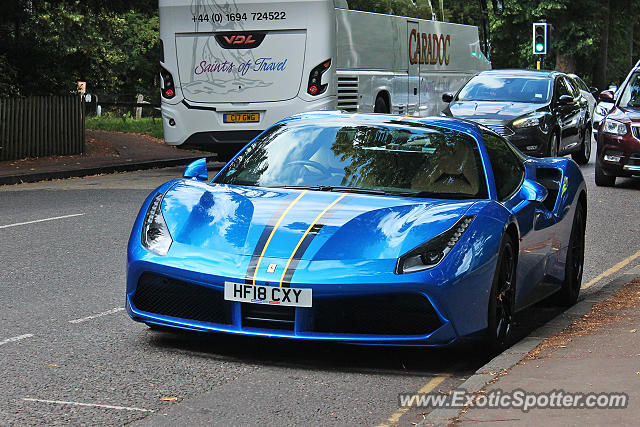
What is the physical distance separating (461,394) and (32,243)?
6.75 meters

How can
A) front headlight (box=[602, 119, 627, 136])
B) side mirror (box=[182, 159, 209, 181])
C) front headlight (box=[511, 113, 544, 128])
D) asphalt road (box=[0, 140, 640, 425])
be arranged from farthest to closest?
front headlight (box=[511, 113, 544, 128]), front headlight (box=[602, 119, 627, 136]), side mirror (box=[182, 159, 209, 181]), asphalt road (box=[0, 140, 640, 425])

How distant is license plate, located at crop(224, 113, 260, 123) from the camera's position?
2020 cm

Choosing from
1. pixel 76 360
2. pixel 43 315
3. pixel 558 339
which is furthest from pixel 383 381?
pixel 43 315

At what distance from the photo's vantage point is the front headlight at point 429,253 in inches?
242

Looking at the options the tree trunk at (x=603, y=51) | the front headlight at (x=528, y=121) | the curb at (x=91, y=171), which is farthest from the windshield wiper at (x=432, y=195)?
the tree trunk at (x=603, y=51)

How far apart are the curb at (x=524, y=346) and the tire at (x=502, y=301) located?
0.35 feet

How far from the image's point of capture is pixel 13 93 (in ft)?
78.8

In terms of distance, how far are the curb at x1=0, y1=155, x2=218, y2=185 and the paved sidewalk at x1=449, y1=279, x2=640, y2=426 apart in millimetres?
13219

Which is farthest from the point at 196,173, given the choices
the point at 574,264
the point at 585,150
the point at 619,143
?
the point at 585,150

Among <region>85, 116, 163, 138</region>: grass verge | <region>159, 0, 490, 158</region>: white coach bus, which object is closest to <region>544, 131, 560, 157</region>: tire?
<region>159, 0, 490, 158</region>: white coach bus

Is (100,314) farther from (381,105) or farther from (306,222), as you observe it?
(381,105)

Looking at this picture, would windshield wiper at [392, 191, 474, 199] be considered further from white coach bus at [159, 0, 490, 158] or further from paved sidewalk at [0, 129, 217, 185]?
white coach bus at [159, 0, 490, 158]

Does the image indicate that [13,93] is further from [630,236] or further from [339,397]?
[339,397]

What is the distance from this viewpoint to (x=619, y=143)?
17.7m
